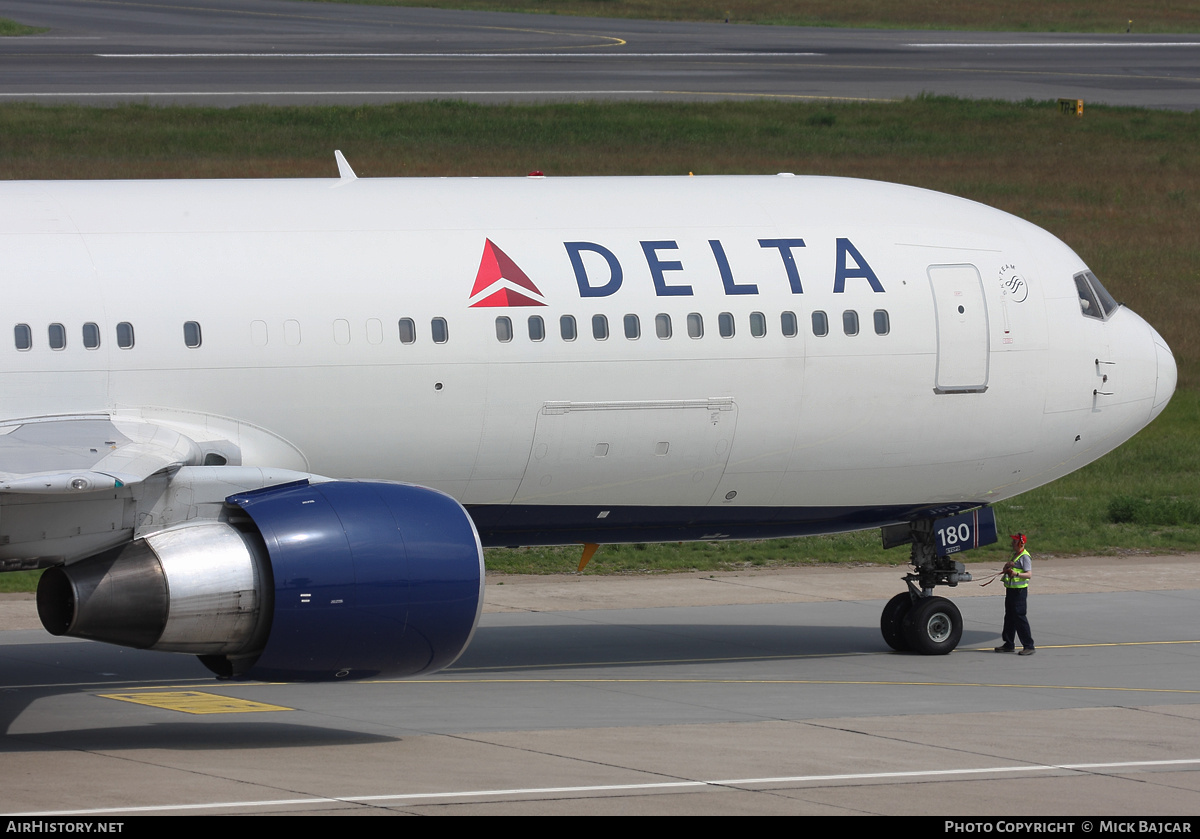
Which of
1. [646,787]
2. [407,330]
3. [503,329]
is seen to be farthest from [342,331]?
[646,787]

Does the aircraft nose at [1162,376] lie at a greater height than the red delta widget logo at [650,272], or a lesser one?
lesser

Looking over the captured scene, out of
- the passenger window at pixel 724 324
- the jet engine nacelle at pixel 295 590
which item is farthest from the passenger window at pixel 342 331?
the passenger window at pixel 724 324

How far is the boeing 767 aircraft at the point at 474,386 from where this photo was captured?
1664 cm

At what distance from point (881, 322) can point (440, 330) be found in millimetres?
→ 5480

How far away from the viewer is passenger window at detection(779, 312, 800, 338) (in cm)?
2138

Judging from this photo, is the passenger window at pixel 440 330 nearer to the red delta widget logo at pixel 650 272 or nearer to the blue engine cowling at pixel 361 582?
the red delta widget logo at pixel 650 272

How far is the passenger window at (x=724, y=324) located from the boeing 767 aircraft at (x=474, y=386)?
4.0 inches

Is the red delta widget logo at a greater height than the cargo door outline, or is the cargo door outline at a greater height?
the red delta widget logo

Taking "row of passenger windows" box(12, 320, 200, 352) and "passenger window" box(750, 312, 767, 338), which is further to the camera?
"passenger window" box(750, 312, 767, 338)

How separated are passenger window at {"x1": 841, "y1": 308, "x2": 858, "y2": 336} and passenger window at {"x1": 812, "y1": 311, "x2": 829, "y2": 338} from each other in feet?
0.72

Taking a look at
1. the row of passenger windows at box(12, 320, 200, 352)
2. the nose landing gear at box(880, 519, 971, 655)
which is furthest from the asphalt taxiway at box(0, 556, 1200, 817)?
the row of passenger windows at box(12, 320, 200, 352)

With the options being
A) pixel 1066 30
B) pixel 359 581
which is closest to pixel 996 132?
pixel 1066 30

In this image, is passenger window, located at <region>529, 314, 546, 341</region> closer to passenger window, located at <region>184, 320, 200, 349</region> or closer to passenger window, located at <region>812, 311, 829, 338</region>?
passenger window, located at <region>812, 311, 829, 338</region>

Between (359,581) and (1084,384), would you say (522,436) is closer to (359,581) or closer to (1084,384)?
(359,581)
